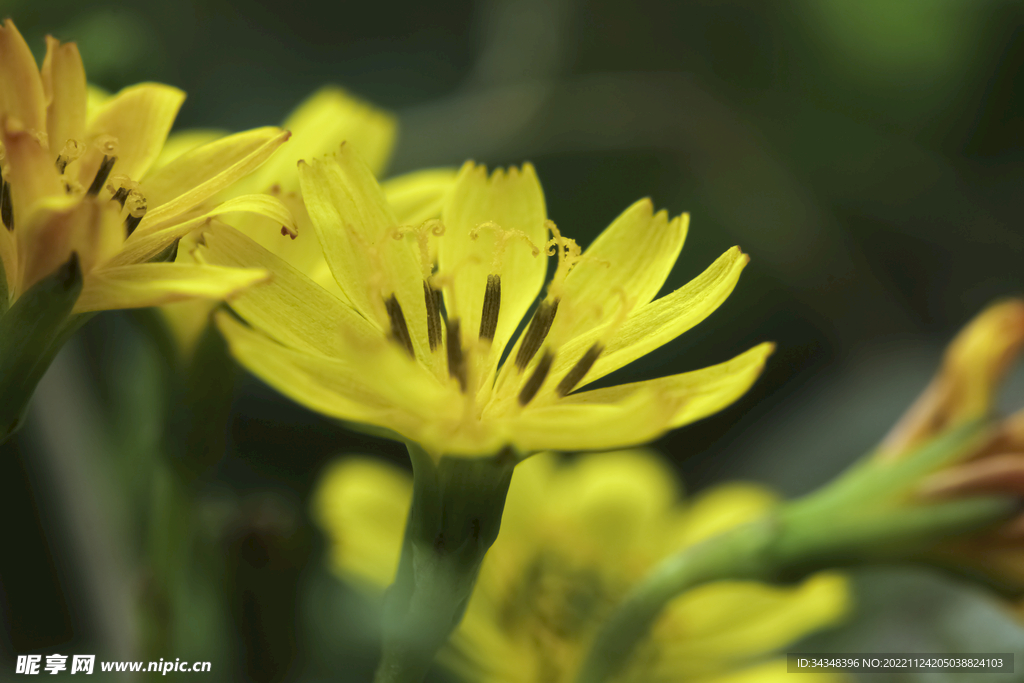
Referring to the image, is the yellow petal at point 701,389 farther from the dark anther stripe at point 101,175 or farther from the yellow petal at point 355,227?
the dark anther stripe at point 101,175

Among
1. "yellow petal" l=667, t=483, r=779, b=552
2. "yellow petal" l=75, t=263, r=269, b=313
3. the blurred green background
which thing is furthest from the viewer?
the blurred green background

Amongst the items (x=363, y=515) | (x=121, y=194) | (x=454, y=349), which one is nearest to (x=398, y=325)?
(x=454, y=349)

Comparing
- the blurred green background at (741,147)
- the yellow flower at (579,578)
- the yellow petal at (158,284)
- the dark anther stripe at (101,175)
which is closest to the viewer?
the yellow petal at (158,284)

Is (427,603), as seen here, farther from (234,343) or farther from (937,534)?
(937,534)

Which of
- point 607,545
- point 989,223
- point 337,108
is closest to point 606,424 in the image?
point 337,108

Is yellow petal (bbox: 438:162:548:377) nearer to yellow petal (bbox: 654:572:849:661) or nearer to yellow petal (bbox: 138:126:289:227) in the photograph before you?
yellow petal (bbox: 138:126:289:227)

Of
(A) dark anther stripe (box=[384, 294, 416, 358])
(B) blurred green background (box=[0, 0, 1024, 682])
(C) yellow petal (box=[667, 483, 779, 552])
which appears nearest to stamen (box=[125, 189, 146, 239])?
(A) dark anther stripe (box=[384, 294, 416, 358])

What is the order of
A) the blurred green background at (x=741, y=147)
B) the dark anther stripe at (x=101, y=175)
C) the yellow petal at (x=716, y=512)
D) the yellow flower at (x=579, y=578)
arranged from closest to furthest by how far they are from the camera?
1. the dark anther stripe at (x=101, y=175)
2. the yellow flower at (x=579, y=578)
3. the yellow petal at (x=716, y=512)
4. the blurred green background at (x=741, y=147)

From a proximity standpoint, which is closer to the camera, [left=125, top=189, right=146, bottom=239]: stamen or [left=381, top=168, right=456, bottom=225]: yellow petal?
[left=125, top=189, right=146, bottom=239]: stamen

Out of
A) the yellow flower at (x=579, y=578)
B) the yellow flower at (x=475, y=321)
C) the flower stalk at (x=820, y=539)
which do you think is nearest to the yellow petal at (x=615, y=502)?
the yellow flower at (x=579, y=578)
